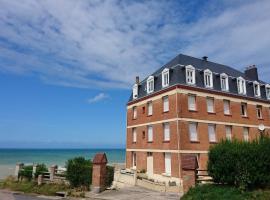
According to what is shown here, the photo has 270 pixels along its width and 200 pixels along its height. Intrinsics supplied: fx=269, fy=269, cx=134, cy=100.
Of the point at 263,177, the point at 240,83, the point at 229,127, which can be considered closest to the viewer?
the point at 263,177

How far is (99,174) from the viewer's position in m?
17.7

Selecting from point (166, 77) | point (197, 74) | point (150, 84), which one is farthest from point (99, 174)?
point (197, 74)

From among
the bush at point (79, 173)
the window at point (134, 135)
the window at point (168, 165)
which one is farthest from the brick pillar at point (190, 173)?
the window at point (134, 135)

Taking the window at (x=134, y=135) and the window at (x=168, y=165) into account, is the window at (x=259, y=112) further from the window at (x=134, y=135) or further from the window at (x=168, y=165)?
the window at (x=134, y=135)

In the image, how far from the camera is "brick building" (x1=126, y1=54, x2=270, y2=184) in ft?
82.2

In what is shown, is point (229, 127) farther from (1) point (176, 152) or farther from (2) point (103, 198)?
(2) point (103, 198)

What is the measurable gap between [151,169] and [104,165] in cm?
1053

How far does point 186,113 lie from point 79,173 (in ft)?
37.2

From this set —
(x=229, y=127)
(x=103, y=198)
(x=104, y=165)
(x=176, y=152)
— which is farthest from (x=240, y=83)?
(x=103, y=198)

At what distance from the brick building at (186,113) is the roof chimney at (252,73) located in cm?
164

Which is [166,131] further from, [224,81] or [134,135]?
[224,81]

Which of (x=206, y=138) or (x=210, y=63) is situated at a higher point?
(x=210, y=63)

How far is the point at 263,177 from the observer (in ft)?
39.9

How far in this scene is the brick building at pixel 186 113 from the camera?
25.1 meters
